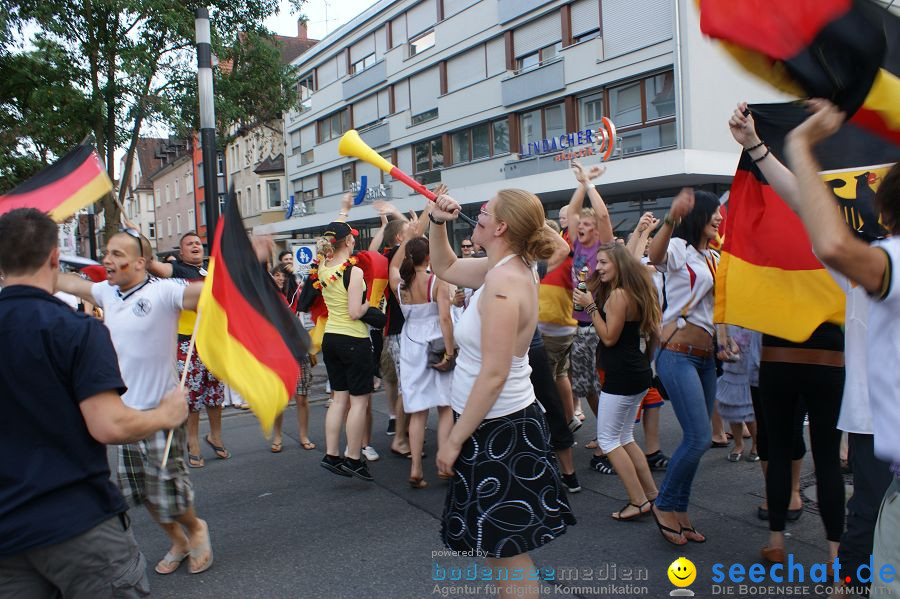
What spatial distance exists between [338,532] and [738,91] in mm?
21081

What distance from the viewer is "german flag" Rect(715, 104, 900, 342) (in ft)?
10.6

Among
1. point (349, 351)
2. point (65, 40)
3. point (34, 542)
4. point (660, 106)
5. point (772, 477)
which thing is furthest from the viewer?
point (660, 106)

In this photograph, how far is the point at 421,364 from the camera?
582 centimetres

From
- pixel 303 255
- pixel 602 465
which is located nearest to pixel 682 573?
pixel 602 465

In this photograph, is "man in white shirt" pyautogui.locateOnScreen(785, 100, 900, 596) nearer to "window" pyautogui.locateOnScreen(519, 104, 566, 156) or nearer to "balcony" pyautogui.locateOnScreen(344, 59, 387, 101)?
"window" pyautogui.locateOnScreen(519, 104, 566, 156)

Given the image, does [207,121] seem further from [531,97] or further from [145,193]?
[145,193]

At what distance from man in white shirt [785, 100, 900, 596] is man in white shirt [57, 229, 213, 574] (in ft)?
10.0

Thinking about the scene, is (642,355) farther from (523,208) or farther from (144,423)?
(144,423)

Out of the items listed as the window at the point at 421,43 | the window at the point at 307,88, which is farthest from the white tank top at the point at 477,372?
the window at the point at 307,88

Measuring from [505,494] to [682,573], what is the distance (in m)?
1.42

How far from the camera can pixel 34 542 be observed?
222 centimetres

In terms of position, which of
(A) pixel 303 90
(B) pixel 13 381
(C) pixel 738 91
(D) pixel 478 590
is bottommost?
(D) pixel 478 590

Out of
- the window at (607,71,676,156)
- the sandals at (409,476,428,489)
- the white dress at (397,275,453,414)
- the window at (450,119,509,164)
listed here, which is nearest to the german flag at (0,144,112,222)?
the white dress at (397,275,453,414)

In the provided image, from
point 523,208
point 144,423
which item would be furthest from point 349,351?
point 144,423
